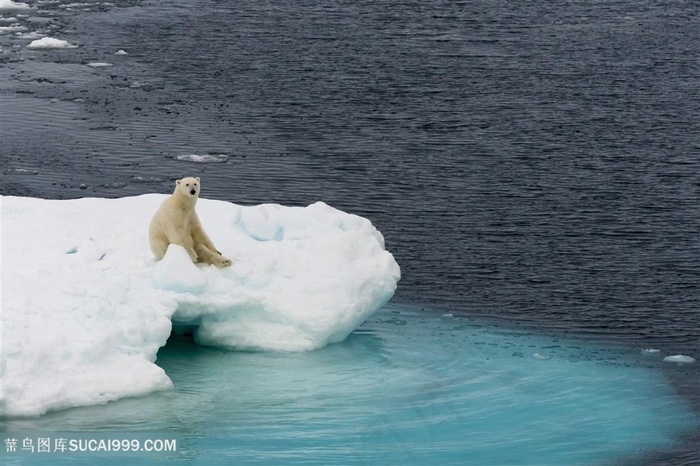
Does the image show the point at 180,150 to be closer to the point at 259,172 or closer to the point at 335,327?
the point at 259,172

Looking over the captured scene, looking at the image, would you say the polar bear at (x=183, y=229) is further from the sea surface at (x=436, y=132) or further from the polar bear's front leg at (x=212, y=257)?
the sea surface at (x=436, y=132)

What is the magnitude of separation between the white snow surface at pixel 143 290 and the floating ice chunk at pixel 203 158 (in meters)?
6.28

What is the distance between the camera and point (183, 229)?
14234 mm

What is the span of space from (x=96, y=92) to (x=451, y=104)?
664cm

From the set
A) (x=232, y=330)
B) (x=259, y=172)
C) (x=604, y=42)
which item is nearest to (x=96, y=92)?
(x=259, y=172)

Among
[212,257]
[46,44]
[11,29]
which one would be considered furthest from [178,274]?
[11,29]

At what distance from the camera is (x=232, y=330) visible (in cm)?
1412

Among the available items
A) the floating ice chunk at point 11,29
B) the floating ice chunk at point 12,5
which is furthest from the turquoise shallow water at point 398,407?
the floating ice chunk at point 12,5

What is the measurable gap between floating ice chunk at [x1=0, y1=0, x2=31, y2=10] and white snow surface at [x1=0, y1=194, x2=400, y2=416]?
18.7m

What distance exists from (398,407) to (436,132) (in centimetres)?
1093

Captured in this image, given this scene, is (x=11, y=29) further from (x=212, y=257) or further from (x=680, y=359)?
(x=680, y=359)

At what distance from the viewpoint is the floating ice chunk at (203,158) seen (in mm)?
22109

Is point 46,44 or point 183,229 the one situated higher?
point 183,229

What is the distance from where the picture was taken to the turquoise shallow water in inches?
483
